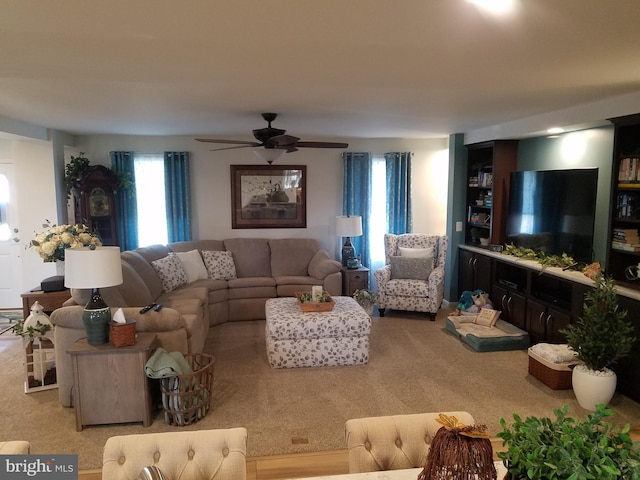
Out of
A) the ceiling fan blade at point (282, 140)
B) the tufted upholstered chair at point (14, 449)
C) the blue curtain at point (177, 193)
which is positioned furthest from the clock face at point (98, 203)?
the tufted upholstered chair at point (14, 449)

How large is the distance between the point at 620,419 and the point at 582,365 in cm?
44

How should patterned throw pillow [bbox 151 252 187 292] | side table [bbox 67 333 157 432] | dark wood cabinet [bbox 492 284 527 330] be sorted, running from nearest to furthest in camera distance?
1. side table [bbox 67 333 157 432]
2. dark wood cabinet [bbox 492 284 527 330]
3. patterned throw pillow [bbox 151 252 187 292]

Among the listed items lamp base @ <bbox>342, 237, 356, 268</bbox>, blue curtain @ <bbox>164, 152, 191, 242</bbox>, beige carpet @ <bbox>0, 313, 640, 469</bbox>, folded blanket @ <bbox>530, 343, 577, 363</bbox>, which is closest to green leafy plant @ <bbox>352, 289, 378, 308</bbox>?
lamp base @ <bbox>342, 237, 356, 268</bbox>

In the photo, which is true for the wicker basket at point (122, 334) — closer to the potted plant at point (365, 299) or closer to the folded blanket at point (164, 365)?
the folded blanket at point (164, 365)

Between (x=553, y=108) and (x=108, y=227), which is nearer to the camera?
(x=553, y=108)

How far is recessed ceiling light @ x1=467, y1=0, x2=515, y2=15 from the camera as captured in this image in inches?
72.7

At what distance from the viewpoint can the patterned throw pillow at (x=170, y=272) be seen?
210 inches

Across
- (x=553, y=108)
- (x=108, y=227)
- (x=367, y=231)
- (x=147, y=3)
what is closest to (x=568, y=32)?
(x=147, y=3)

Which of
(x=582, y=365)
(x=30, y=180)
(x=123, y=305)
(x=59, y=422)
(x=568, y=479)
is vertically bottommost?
(x=59, y=422)

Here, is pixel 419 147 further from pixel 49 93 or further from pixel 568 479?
pixel 568 479

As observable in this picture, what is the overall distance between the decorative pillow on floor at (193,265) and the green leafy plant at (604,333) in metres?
4.32

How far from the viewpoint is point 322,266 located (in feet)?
20.0

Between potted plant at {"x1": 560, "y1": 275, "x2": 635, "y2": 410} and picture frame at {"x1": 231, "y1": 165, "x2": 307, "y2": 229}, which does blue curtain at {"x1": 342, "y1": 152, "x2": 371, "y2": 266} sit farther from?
potted plant at {"x1": 560, "y1": 275, "x2": 635, "y2": 410}

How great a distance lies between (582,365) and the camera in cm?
362
